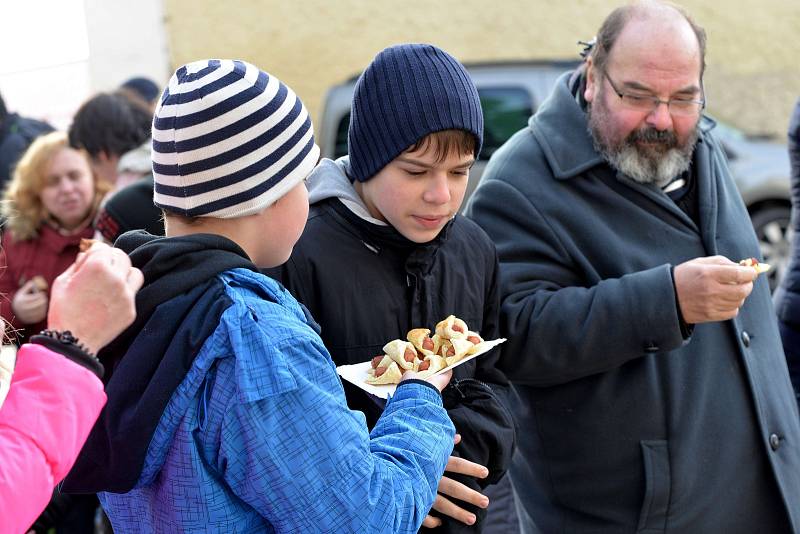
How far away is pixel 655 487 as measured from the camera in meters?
2.68

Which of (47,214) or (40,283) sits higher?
(47,214)

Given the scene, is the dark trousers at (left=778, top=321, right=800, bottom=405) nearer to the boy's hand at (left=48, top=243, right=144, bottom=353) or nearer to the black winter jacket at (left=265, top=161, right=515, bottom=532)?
the black winter jacket at (left=265, top=161, right=515, bottom=532)

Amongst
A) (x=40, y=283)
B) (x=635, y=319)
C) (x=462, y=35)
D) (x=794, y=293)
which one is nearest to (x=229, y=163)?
(x=635, y=319)

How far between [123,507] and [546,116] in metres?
1.76

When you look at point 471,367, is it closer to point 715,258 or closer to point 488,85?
point 715,258

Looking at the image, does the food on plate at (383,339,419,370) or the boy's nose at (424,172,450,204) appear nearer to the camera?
the food on plate at (383,339,419,370)

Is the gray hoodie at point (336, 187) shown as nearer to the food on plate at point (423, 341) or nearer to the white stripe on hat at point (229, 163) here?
the food on plate at point (423, 341)

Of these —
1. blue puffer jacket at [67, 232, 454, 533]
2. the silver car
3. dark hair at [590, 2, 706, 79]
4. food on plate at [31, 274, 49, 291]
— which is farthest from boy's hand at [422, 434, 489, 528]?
the silver car

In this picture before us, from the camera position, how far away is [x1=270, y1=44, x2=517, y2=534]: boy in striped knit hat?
85.3 inches

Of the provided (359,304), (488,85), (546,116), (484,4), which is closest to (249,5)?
(484,4)

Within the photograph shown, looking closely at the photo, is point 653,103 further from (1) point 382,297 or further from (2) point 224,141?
(2) point 224,141

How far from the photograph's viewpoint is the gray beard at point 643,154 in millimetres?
2836

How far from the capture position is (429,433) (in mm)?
1787

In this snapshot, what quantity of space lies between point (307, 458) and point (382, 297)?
689 mm
